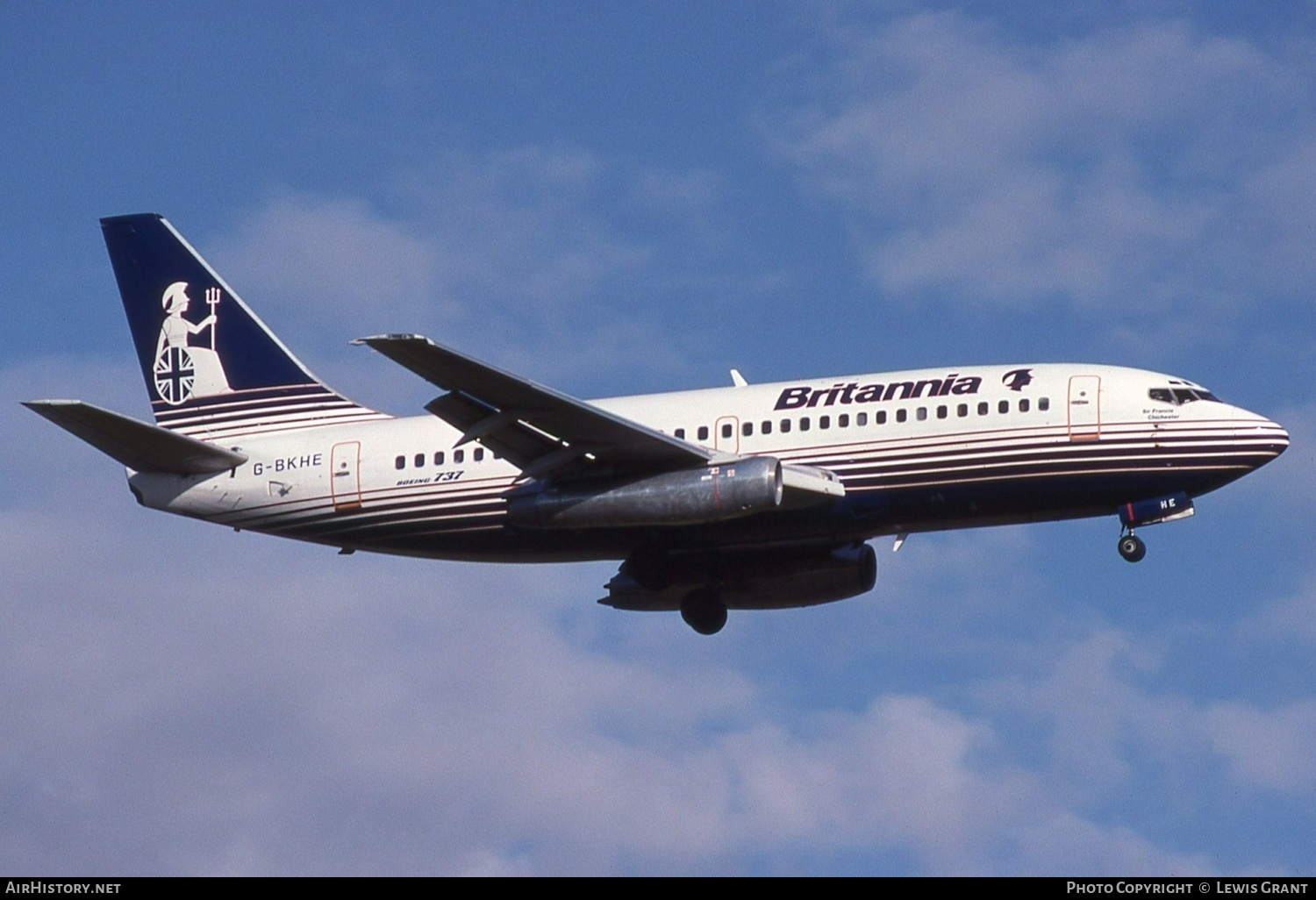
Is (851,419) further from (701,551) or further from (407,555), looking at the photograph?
(407,555)

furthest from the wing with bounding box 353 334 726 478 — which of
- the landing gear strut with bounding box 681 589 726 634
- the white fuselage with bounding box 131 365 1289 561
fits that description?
the landing gear strut with bounding box 681 589 726 634

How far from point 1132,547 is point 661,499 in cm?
1011

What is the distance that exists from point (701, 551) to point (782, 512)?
3548mm

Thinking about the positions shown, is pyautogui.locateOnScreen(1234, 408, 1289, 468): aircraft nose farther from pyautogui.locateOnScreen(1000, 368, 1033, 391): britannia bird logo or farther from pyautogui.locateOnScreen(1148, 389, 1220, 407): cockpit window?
pyautogui.locateOnScreen(1000, 368, 1033, 391): britannia bird logo

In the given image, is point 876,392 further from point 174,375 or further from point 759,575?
point 174,375

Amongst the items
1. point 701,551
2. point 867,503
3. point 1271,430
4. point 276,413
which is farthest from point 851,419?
point 276,413

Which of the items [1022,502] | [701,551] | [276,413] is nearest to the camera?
[1022,502]

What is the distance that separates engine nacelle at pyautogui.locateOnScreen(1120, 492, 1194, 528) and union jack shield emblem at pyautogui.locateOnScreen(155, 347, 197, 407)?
23050mm

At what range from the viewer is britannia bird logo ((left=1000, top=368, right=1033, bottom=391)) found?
4172cm

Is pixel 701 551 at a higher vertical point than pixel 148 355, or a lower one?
lower

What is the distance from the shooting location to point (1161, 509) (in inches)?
1608

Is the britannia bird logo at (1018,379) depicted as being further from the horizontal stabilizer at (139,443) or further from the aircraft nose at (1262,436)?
the horizontal stabilizer at (139,443)

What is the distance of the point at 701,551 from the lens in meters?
44.7
